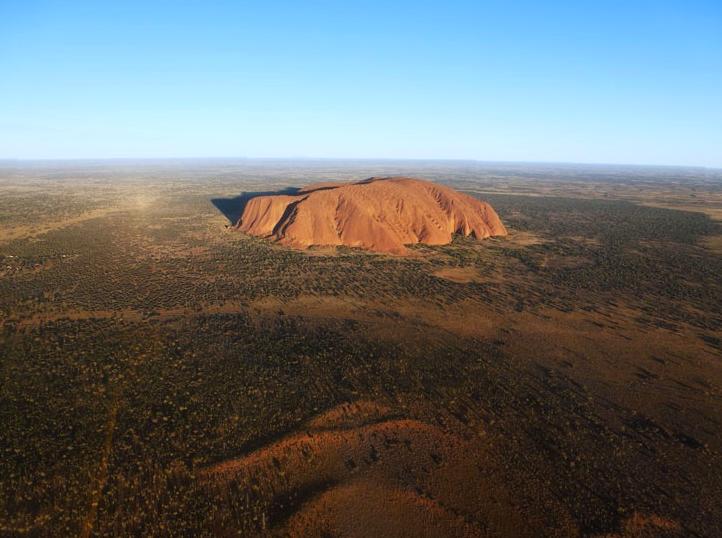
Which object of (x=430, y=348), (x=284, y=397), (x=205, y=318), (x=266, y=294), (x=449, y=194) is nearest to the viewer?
(x=284, y=397)

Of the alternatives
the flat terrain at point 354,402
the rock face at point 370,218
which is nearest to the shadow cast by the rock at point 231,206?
the rock face at point 370,218

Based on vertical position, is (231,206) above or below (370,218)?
below

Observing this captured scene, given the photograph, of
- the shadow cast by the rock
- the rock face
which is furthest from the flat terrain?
the shadow cast by the rock

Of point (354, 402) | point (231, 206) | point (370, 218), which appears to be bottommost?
point (354, 402)

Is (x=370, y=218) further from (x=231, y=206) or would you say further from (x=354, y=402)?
(x=231, y=206)

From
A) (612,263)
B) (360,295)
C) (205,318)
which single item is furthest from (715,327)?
(205,318)

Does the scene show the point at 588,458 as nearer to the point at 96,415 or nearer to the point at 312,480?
the point at 312,480

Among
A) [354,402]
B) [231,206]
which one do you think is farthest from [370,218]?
[231,206]
